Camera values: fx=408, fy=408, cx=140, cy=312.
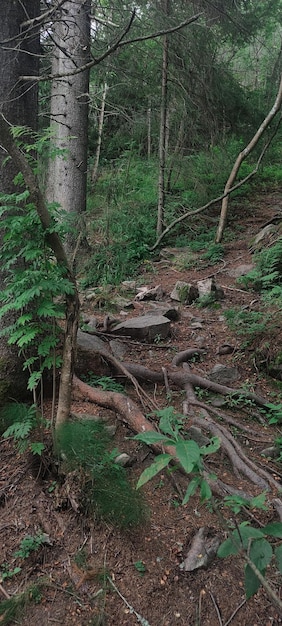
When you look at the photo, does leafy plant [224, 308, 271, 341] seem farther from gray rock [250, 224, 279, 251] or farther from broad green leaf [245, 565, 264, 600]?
broad green leaf [245, 565, 264, 600]

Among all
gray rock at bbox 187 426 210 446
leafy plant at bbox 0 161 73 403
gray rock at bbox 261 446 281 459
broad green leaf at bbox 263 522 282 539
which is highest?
leafy plant at bbox 0 161 73 403

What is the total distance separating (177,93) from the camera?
887cm

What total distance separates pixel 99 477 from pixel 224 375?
2162mm

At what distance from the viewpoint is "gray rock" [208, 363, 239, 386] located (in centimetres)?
436

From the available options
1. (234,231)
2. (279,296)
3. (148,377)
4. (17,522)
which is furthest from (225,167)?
(17,522)

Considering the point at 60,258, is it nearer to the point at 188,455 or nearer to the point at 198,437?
the point at 188,455

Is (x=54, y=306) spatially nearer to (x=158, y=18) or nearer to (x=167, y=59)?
(x=158, y=18)

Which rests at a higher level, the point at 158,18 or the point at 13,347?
the point at 158,18

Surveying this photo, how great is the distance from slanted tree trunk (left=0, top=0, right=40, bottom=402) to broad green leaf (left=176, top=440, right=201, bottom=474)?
84.0 inches

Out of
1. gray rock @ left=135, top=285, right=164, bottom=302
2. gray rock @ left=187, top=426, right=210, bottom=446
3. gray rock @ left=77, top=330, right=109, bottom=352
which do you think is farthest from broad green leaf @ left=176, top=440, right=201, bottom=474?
gray rock @ left=135, top=285, right=164, bottom=302

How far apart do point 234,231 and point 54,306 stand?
7597 mm

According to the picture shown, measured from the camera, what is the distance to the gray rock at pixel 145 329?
5.08 m

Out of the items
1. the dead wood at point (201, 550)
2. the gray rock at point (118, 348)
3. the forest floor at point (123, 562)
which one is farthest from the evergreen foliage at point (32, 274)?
the gray rock at point (118, 348)

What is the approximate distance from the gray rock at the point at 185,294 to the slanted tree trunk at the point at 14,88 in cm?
356
